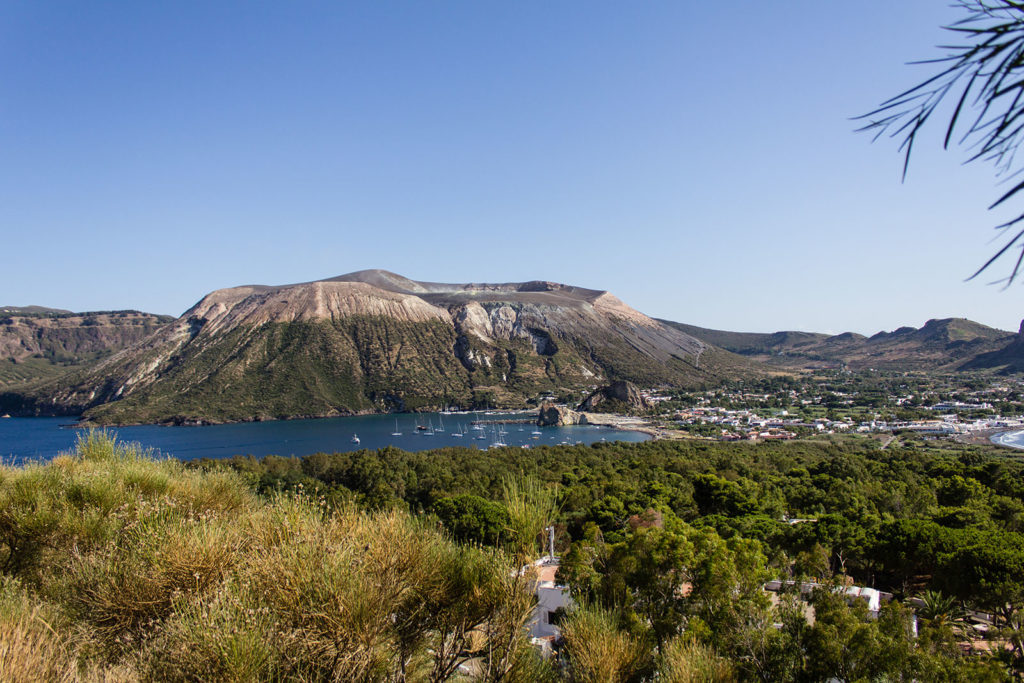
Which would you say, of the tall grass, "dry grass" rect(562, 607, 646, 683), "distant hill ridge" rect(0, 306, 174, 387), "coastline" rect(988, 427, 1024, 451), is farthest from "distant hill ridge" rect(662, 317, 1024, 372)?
"distant hill ridge" rect(0, 306, 174, 387)

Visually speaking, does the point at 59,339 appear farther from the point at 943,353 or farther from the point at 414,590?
the point at 943,353

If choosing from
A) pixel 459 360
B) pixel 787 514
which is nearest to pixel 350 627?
pixel 787 514

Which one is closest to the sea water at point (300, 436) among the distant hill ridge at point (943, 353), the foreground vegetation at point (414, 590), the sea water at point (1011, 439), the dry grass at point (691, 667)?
the sea water at point (1011, 439)

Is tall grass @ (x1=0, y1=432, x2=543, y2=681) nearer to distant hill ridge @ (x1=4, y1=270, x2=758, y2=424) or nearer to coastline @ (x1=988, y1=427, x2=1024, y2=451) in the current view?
coastline @ (x1=988, y1=427, x2=1024, y2=451)

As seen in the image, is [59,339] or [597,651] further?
[59,339]

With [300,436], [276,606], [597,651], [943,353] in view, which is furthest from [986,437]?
[943,353]

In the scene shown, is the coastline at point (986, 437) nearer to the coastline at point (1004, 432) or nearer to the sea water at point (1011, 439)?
the coastline at point (1004, 432)
